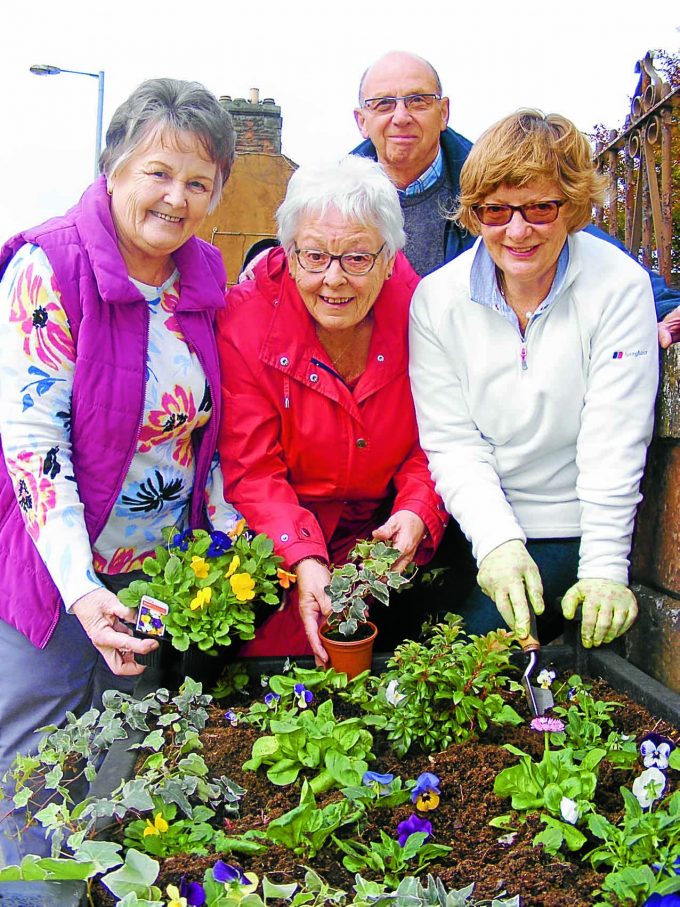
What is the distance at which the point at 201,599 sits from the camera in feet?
6.66

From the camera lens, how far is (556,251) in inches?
86.9

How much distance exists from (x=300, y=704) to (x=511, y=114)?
5.00 ft

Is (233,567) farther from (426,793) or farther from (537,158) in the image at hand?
(537,158)

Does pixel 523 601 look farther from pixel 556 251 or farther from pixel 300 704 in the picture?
pixel 556 251

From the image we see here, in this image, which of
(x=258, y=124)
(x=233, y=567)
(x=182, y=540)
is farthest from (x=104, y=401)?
(x=258, y=124)

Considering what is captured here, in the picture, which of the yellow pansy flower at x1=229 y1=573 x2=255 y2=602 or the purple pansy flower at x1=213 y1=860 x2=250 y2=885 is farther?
the yellow pansy flower at x1=229 y1=573 x2=255 y2=602

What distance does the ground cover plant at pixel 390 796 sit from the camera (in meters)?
1.34

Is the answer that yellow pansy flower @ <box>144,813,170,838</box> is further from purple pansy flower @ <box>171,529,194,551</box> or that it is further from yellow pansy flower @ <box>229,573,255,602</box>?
purple pansy flower @ <box>171,529,194,551</box>

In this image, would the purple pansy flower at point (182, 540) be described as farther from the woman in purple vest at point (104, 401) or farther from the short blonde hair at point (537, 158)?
the short blonde hair at point (537, 158)

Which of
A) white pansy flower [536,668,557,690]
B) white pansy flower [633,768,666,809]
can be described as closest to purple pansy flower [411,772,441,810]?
white pansy flower [633,768,666,809]

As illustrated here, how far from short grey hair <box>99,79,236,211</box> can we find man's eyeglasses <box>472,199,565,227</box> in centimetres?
72

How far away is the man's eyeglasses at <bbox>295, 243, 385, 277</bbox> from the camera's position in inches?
89.7

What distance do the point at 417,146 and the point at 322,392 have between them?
110 cm

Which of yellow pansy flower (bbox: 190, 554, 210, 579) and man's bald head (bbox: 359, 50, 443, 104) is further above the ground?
A: man's bald head (bbox: 359, 50, 443, 104)
